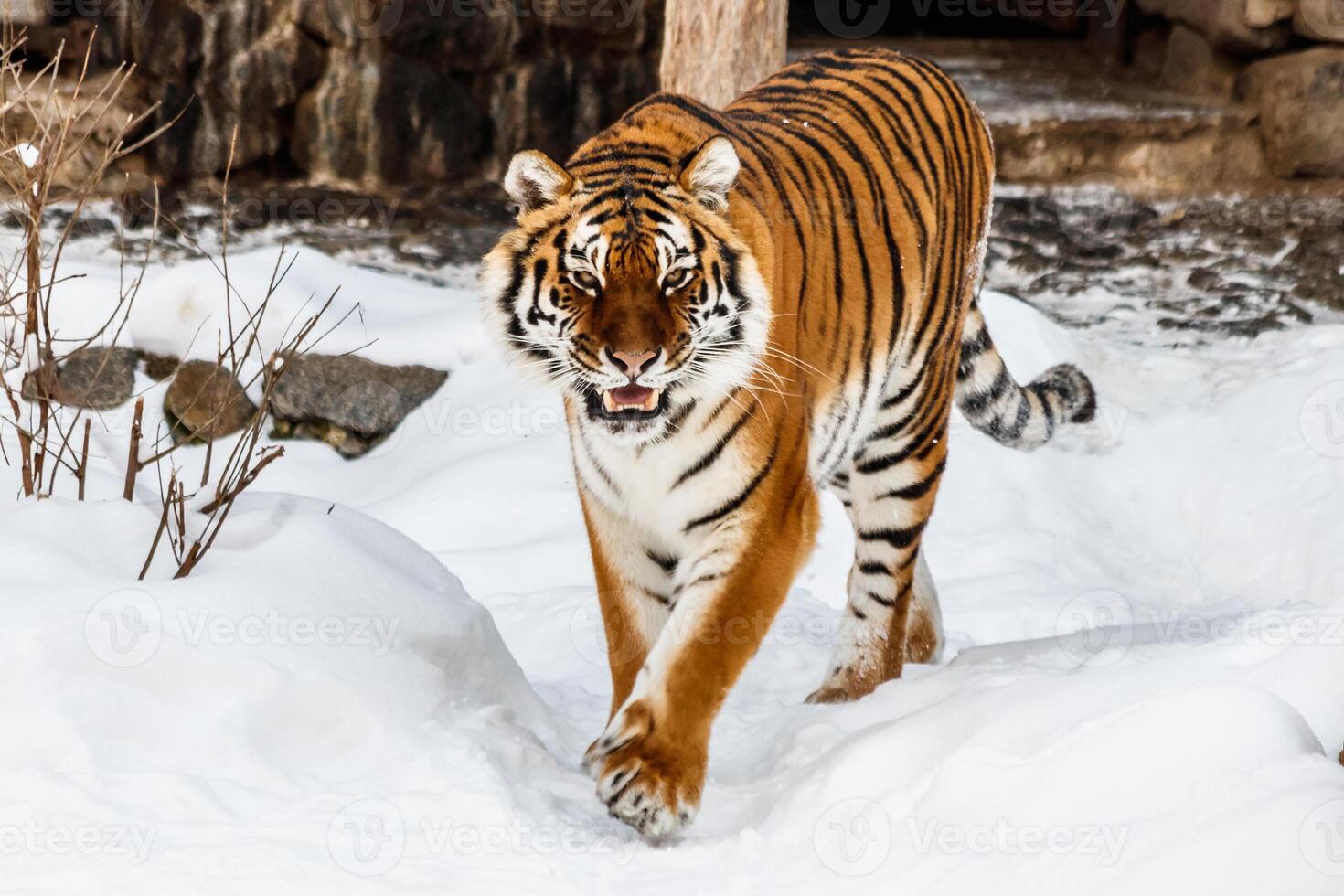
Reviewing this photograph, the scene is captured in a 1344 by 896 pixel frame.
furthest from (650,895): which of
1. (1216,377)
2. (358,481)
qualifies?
(1216,377)

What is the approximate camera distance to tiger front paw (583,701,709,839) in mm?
2785

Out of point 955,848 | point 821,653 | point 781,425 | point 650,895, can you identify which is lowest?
point 821,653

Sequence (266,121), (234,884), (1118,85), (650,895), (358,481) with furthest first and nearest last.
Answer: (1118,85) < (266,121) < (358,481) < (650,895) < (234,884)

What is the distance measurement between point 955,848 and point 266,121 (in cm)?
720

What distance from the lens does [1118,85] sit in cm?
1002

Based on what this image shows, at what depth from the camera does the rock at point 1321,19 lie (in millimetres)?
8320

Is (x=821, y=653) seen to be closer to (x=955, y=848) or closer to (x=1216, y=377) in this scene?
(x=955, y=848)

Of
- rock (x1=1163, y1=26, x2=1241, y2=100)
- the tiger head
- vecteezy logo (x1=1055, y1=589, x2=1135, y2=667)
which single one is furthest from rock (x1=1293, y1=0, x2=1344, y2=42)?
the tiger head

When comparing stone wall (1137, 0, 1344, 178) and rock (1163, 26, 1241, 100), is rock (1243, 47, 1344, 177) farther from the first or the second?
rock (1163, 26, 1241, 100)

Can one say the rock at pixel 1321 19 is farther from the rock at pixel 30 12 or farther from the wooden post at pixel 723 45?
the rock at pixel 30 12

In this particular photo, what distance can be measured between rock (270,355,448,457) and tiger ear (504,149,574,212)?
3.60 m

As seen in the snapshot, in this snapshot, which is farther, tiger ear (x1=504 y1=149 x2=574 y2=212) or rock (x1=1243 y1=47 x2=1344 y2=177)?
rock (x1=1243 y1=47 x2=1344 y2=177)

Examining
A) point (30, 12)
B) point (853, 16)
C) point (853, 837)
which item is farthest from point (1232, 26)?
point (853, 837)

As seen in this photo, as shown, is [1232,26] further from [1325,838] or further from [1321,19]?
[1325,838]
